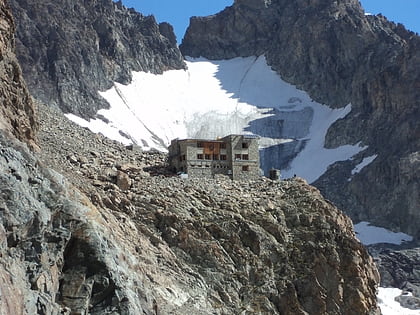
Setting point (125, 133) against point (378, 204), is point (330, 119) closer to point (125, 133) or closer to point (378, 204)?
point (378, 204)

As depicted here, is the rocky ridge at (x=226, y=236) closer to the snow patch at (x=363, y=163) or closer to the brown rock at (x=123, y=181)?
the brown rock at (x=123, y=181)

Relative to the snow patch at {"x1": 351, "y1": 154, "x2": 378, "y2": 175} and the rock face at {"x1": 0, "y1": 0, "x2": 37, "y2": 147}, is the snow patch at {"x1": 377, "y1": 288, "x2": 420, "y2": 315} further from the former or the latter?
the rock face at {"x1": 0, "y1": 0, "x2": 37, "y2": 147}

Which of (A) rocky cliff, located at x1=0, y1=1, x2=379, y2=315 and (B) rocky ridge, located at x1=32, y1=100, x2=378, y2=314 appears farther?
(B) rocky ridge, located at x1=32, y1=100, x2=378, y2=314

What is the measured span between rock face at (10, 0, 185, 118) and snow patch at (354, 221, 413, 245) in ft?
222

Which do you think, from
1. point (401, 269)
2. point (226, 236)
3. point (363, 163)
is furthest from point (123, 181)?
point (363, 163)

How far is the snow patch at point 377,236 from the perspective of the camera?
148 metres

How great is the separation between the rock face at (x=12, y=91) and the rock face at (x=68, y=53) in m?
108

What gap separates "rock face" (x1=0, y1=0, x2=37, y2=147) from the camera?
1935 inches

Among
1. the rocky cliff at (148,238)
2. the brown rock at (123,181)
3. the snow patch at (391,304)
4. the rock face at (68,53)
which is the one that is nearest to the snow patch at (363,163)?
the snow patch at (391,304)

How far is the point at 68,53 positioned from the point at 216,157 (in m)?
117

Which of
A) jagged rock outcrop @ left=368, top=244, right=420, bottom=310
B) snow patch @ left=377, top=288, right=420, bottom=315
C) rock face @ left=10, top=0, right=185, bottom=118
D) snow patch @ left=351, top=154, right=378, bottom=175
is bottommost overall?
snow patch @ left=377, top=288, right=420, bottom=315

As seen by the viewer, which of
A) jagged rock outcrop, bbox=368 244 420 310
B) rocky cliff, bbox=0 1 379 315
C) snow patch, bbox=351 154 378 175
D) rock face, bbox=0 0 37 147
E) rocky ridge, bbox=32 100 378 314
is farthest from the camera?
snow patch, bbox=351 154 378 175

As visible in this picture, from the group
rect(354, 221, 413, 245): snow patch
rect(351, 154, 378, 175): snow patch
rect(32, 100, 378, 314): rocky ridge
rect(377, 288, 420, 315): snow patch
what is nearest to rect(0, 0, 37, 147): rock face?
rect(32, 100, 378, 314): rocky ridge

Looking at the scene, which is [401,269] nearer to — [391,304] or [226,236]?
[391,304]
